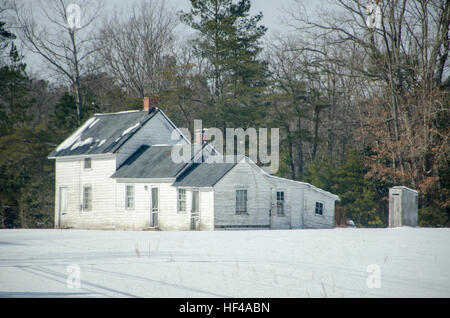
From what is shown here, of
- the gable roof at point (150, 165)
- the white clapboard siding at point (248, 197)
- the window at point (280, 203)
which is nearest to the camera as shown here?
the white clapboard siding at point (248, 197)

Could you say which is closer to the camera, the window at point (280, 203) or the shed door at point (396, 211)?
the shed door at point (396, 211)

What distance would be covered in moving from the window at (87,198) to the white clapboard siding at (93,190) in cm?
20

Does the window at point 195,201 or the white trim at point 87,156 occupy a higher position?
the white trim at point 87,156

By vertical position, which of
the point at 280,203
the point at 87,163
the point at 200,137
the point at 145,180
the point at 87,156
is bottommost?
the point at 280,203

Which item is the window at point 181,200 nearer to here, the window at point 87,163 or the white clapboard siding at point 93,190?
the white clapboard siding at point 93,190

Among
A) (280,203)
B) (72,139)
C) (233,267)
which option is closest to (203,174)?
(280,203)

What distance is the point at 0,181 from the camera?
43906 mm

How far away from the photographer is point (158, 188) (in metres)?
32.3

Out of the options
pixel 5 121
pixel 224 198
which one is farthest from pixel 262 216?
pixel 5 121

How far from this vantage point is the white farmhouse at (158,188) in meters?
30.5

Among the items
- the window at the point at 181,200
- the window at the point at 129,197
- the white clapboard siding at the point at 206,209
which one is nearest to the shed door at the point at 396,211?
the white clapboard siding at the point at 206,209

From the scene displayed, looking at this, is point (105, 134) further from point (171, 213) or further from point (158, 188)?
point (171, 213)

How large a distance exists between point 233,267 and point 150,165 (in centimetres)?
2028
